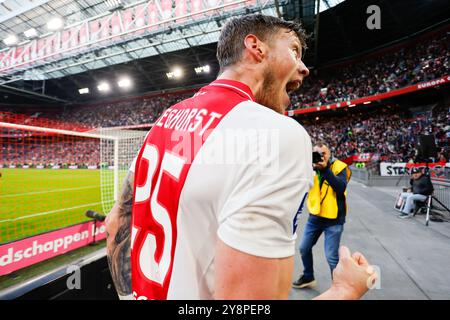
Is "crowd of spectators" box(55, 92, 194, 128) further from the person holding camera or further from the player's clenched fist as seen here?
the player's clenched fist

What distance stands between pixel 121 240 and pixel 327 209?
2749 mm

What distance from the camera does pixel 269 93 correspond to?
0.98 m

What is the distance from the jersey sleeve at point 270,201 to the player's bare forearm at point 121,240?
73cm

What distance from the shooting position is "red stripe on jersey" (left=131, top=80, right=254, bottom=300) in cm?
75

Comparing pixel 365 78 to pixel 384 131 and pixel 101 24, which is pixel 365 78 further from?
pixel 101 24

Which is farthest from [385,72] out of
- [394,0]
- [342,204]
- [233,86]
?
[233,86]

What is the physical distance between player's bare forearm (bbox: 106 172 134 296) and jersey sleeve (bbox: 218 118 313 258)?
2.40ft

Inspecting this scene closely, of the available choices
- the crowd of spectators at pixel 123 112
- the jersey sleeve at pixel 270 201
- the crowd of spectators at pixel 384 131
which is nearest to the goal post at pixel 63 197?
the jersey sleeve at pixel 270 201

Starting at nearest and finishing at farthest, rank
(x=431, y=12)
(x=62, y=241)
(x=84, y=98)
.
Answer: (x=62, y=241), (x=431, y=12), (x=84, y=98)

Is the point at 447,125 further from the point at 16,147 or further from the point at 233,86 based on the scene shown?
the point at 16,147

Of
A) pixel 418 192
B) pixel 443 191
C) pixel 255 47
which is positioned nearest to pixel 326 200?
pixel 255 47

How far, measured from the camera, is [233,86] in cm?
89

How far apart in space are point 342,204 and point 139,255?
3.00m

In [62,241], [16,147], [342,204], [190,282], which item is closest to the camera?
[190,282]
